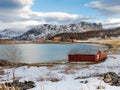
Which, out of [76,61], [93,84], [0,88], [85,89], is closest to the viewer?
[0,88]

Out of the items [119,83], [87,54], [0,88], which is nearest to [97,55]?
[87,54]

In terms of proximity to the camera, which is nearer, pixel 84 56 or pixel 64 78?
pixel 64 78

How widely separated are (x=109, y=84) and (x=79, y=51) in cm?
4624

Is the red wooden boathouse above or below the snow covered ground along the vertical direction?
below

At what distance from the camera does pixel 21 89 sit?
11.8 meters

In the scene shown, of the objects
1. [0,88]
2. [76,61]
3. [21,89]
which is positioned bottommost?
[76,61]

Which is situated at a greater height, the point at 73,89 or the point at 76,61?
the point at 73,89

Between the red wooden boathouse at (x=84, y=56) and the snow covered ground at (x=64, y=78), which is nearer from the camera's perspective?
the snow covered ground at (x=64, y=78)

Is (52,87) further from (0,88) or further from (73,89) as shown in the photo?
(0,88)

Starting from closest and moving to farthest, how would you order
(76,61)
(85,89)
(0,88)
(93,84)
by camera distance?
(0,88) → (85,89) → (93,84) → (76,61)

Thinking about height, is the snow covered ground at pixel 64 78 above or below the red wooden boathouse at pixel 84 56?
above

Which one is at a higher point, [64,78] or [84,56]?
[64,78]

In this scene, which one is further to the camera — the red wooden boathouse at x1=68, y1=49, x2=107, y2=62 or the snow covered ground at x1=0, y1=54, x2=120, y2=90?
the red wooden boathouse at x1=68, y1=49, x2=107, y2=62

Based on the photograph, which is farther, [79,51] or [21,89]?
[79,51]
